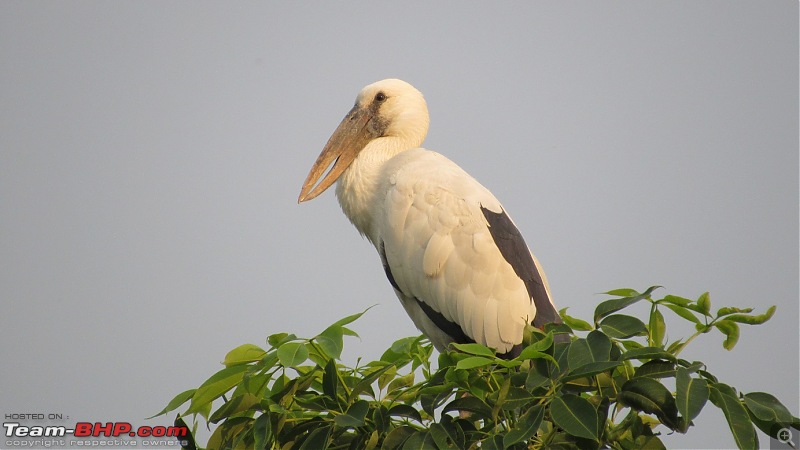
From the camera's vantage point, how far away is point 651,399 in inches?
119

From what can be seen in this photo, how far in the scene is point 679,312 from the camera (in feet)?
11.3

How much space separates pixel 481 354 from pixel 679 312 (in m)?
0.90

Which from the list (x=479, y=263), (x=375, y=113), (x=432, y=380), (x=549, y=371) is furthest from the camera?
(x=375, y=113)

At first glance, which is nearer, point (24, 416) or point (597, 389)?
point (597, 389)

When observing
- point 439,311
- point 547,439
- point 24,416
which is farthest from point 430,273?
point 24,416

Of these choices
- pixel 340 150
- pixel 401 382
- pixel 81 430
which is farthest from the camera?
pixel 340 150

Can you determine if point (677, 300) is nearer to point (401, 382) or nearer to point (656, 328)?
point (656, 328)

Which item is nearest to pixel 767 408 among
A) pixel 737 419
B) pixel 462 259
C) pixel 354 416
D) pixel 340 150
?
pixel 737 419

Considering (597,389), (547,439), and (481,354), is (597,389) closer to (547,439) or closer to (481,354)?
(547,439)

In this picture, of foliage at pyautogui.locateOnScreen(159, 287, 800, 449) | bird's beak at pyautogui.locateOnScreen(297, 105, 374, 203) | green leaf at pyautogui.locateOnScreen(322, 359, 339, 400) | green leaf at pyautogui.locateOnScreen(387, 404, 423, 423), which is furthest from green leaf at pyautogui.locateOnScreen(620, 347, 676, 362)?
bird's beak at pyautogui.locateOnScreen(297, 105, 374, 203)

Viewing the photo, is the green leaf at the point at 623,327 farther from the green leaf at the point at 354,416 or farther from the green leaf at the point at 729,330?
the green leaf at the point at 354,416

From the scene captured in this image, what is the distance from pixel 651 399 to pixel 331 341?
1200mm

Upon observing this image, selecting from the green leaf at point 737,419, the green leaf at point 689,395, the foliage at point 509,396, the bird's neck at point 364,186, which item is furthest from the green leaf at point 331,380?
the bird's neck at point 364,186

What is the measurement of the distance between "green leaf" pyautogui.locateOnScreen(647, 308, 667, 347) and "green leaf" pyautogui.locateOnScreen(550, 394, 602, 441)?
705mm
